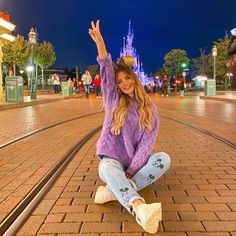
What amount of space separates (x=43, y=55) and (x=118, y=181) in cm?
6053

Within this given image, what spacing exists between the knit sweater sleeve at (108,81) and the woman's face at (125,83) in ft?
0.18

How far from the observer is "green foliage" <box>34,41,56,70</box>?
61.5 metres

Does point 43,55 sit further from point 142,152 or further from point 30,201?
point 142,152

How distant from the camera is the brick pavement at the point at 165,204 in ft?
11.1

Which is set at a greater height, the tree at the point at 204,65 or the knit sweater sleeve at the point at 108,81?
the tree at the point at 204,65

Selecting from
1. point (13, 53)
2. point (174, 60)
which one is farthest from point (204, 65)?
point (13, 53)

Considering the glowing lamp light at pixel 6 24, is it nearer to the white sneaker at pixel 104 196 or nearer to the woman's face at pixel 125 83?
the woman's face at pixel 125 83

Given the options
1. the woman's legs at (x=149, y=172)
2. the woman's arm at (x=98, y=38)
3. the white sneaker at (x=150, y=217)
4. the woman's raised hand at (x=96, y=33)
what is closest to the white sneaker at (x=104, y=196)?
the woman's legs at (x=149, y=172)

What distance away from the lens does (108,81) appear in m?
4.18

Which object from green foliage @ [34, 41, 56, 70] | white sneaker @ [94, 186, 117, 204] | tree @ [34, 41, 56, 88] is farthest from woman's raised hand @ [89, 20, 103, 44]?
tree @ [34, 41, 56, 88]

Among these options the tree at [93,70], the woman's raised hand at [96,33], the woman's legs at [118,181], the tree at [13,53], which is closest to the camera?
the woman's legs at [118,181]

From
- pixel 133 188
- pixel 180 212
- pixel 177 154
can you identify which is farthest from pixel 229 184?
pixel 177 154

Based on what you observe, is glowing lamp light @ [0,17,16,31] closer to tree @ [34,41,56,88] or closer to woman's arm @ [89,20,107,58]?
woman's arm @ [89,20,107,58]

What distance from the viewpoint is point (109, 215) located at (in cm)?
372
